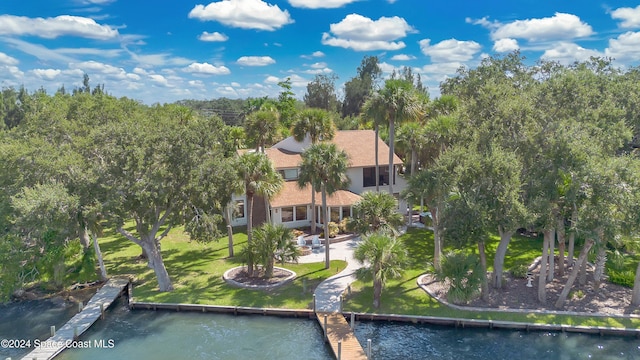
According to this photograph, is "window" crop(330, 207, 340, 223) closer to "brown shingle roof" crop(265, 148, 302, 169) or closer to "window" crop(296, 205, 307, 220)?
"window" crop(296, 205, 307, 220)

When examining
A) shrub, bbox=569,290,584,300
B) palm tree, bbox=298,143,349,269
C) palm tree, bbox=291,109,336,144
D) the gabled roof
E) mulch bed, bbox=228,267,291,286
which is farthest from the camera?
the gabled roof

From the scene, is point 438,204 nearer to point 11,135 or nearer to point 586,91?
point 586,91

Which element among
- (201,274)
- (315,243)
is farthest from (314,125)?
(201,274)

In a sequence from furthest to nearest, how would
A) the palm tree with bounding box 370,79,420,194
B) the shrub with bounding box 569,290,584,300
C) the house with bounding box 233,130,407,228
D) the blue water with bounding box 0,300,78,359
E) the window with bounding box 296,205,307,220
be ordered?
the window with bounding box 296,205,307,220, the house with bounding box 233,130,407,228, the palm tree with bounding box 370,79,420,194, the shrub with bounding box 569,290,584,300, the blue water with bounding box 0,300,78,359

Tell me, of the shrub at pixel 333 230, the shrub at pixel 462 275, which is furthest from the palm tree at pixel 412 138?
the shrub at pixel 462 275

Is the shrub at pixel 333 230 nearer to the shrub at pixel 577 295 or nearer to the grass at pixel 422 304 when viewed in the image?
the grass at pixel 422 304

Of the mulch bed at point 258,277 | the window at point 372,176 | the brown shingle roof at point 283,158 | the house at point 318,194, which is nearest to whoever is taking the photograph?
the mulch bed at point 258,277

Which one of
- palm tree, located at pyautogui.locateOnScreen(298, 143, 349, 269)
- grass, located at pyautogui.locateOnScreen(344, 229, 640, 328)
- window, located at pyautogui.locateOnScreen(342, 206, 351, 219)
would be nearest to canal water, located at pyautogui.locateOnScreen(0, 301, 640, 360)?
grass, located at pyautogui.locateOnScreen(344, 229, 640, 328)

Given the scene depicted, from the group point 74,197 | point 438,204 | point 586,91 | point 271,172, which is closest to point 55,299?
point 74,197
